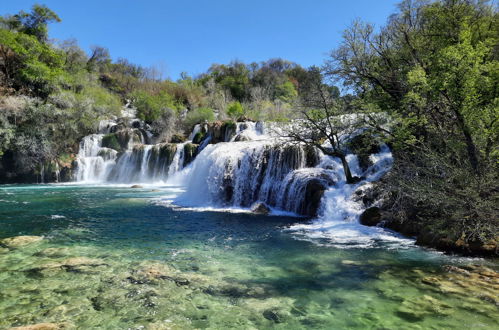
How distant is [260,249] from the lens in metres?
7.68

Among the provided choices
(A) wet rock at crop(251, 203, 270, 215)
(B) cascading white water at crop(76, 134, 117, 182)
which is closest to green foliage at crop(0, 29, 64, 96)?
(B) cascading white water at crop(76, 134, 117, 182)

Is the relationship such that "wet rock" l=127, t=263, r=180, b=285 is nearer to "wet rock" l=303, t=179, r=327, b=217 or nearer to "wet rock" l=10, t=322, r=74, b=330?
"wet rock" l=10, t=322, r=74, b=330

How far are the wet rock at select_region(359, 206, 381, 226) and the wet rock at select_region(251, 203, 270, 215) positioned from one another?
13.1 ft

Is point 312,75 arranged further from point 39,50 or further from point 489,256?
point 39,50

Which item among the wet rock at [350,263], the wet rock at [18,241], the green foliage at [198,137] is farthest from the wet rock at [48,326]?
the green foliage at [198,137]

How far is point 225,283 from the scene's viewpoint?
17.7ft

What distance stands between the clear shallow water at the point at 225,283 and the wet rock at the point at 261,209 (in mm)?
3442

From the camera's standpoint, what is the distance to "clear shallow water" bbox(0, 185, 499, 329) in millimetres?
4141

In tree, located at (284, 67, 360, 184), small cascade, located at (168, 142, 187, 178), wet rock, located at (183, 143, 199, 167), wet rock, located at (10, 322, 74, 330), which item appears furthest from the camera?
small cascade, located at (168, 142, 187, 178)

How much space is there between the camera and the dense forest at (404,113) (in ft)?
19.4

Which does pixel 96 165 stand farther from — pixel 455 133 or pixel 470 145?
pixel 470 145

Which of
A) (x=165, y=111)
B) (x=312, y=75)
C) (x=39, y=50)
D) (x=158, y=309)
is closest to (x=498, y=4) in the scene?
(x=312, y=75)

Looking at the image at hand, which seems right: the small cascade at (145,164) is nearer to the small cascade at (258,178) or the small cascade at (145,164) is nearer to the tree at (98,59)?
the small cascade at (258,178)

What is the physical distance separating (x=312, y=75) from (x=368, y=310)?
11702mm
